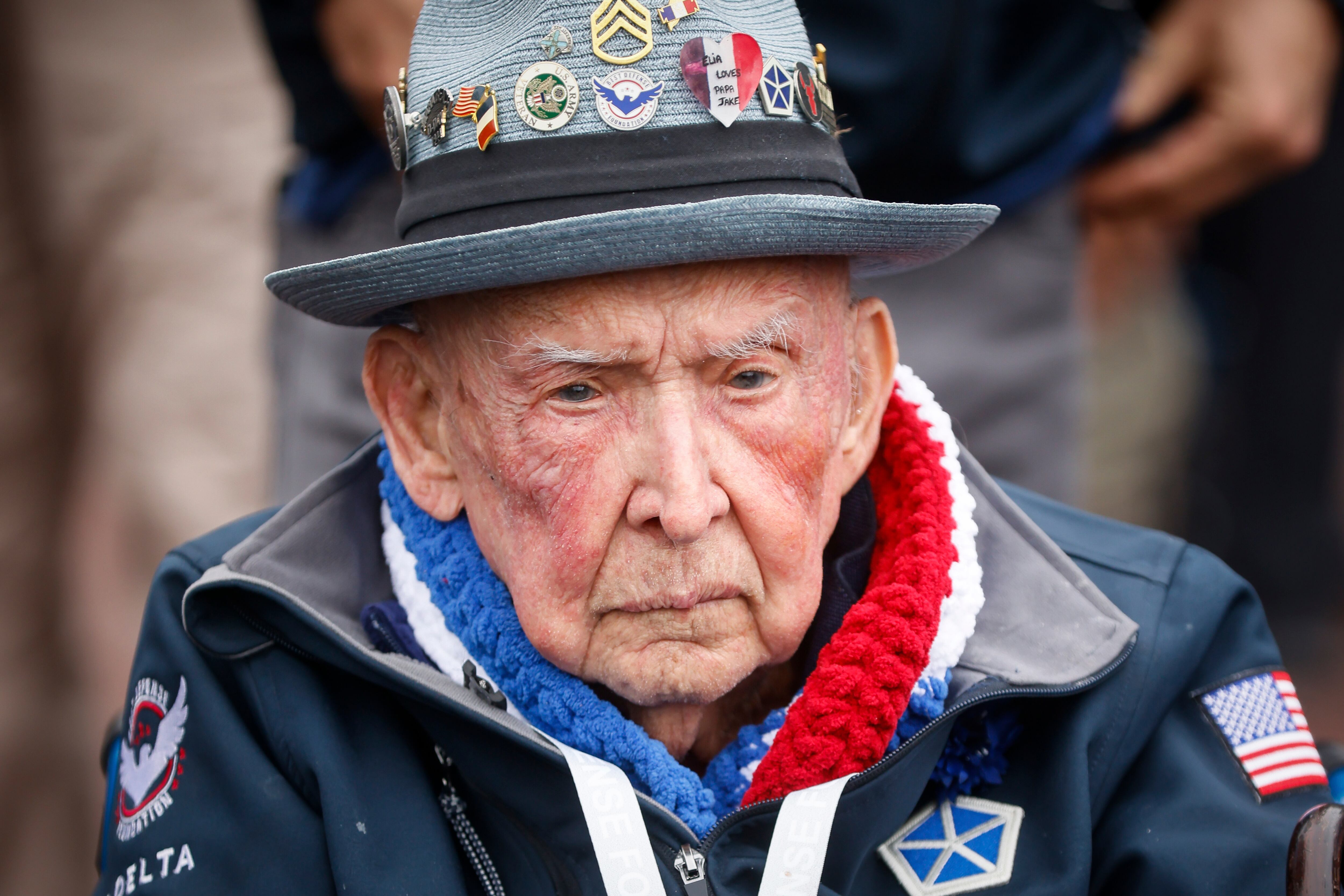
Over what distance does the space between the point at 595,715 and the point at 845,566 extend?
20.8 inches

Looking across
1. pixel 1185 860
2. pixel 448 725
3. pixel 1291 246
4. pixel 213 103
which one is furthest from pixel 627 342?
pixel 1291 246

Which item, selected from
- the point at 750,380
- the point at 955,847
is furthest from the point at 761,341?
the point at 955,847

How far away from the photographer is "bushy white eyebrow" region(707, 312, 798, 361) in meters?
1.80

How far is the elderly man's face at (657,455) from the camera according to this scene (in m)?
1.78

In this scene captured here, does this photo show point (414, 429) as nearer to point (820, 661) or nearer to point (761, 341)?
point (761, 341)

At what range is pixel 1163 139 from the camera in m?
3.47

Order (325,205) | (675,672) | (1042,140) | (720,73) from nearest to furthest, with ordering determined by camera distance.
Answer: (720,73)
(675,672)
(1042,140)
(325,205)

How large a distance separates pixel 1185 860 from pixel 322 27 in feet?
8.80

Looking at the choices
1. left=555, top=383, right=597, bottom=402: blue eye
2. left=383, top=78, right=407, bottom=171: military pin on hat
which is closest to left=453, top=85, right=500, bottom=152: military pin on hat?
left=383, top=78, right=407, bottom=171: military pin on hat

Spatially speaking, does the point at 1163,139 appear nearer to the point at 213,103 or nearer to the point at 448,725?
the point at 448,725

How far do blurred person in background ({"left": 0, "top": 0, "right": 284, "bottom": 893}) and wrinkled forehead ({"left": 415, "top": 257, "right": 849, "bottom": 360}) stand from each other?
272 cm

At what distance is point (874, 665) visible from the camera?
6.19 ft

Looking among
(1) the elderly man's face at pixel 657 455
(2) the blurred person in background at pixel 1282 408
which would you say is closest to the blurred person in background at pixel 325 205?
(1) the elderly man's face at pixel 657 455

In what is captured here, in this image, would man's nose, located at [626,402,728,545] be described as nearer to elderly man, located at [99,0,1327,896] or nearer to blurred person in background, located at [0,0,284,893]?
elderly man, located at [99,0,1327,896]
